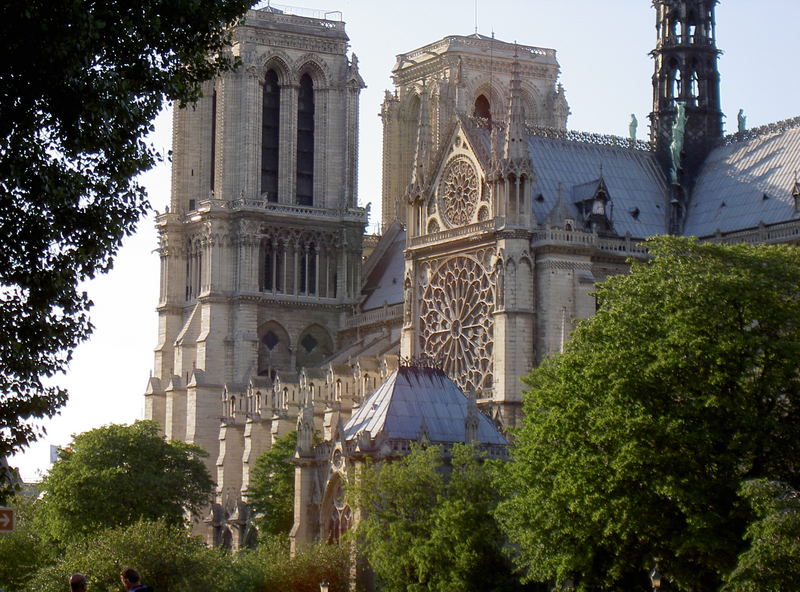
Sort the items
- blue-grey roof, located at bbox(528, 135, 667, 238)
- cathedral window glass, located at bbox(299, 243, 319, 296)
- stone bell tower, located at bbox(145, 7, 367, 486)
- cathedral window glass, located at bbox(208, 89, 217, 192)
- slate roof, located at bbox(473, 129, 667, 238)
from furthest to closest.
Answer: cathedral window glass, located at bbox(208, 89, 217, 192)
cathedral window glass, located at bbox(299, 243, 319, 296)
stone bell tower, located at bbox(145, 7, 367, 486)
blue-grey roof, located at bbox(528, 135, 667, 238)
slate roof, located at bbox(473, 129, 667, 238)

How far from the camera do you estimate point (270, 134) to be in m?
110

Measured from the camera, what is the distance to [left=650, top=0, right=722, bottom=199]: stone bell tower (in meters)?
89.5

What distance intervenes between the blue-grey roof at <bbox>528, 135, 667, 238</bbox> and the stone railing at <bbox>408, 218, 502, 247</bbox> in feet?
8.97

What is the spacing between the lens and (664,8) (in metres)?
90.1

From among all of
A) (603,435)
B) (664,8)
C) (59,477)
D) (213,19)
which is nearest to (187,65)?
(213,19)

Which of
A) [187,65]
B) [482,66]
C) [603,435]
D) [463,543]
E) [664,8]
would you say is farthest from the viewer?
[482,66]

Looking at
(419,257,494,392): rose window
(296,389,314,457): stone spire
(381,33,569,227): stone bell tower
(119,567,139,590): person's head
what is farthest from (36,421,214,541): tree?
(119,567,139,590): person's head

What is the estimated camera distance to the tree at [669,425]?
153 ft

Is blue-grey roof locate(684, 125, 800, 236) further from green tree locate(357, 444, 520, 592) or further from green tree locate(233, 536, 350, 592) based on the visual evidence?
green tree locate(233, 536, 350, 592)

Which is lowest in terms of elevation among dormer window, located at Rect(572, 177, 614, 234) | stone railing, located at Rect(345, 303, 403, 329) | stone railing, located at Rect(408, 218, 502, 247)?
stone railing, located at Rect(345, 303, 403, 329)

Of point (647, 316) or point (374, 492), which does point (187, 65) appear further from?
point (374, 492)

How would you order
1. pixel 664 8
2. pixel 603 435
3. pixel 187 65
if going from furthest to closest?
pixel 664 8
pixel 603 435
pixel 187 65

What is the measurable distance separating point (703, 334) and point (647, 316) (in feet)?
6.57

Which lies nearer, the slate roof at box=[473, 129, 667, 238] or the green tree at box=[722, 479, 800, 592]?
the green tree at box=[722, 479, 800, 592]
